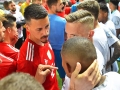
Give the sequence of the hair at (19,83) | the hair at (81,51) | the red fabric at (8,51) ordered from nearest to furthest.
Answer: the hair at (19,83)
the hair at (81,51)
the red fabric at (8,51)

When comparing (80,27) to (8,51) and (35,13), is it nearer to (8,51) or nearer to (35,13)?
(35,13)

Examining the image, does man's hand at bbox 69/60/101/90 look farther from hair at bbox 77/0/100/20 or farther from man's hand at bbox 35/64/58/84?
hair at bbox 77/0/100/20

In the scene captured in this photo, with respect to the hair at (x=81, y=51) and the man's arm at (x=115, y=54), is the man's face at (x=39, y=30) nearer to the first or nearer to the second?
the hair at (x=81, y=51)

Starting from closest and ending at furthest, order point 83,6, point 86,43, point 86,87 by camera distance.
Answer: point 86,87
point 86,43
point 83,6

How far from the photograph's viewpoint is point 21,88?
0.84 metres

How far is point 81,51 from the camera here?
136 centimetres

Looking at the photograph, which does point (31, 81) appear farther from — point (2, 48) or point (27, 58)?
point (2, 48)

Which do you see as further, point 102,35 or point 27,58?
point 102,35

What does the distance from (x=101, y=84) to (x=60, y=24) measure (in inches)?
88.1

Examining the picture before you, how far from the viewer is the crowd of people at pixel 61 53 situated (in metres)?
1.25

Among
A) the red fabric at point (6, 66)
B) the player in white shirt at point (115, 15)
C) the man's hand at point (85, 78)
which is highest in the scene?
the man's hand at point (85, 78)

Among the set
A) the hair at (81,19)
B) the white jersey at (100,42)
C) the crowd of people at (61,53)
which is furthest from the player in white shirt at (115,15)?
the hair at (81,19)

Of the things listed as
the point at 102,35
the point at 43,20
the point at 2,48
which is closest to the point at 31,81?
the point at 43,20

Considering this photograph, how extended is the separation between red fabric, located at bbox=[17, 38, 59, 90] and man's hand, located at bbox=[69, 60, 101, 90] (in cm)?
67
